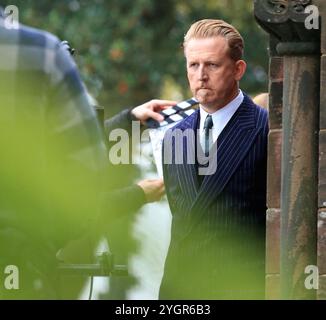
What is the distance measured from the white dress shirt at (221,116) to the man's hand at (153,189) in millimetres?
774

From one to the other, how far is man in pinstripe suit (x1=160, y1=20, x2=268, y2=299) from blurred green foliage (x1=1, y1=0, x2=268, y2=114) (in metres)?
10.3

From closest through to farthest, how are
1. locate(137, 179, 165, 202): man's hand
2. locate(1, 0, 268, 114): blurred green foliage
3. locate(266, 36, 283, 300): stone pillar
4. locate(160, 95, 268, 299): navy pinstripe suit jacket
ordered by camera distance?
locate(266, 36, 283, 300): stone pillar, locate(160, 95, 268, 299): navy pinstripe suit jacket, locate(137, 179, 165, 202): man's hand, locate(1, 0, 268, 114): blurred green foliage

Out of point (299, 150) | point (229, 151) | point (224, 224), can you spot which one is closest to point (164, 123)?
point (229, 151)

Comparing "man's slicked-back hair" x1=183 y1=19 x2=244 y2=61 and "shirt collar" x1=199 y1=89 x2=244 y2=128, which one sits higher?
"man's slicked-back hair" x1=183 y1=19 x2=244 y2=61

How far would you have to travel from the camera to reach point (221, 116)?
5.79 m

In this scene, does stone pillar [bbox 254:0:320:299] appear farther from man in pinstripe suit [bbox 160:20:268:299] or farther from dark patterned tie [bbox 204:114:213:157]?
dark patterned tie [bbox 204:114:213:157]

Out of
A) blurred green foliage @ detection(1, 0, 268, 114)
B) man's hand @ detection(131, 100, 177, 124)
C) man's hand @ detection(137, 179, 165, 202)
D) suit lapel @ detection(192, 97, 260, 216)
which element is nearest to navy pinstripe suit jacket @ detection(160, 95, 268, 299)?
suit lapel @ detection(192, 97, 260, 216)

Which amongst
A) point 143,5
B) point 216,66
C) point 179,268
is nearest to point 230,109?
point 216,66

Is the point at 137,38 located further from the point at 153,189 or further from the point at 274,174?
the point at 274,174

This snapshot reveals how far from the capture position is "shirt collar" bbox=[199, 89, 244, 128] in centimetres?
578

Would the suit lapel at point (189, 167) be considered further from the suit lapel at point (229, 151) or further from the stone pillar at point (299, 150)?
the stone pillar at point (299, 150)

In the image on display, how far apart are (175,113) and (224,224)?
0.67 meters

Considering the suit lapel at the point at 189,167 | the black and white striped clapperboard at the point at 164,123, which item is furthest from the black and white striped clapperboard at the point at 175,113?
the suit lapel at the point at 189,167

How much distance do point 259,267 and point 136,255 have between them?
3.50 metres
